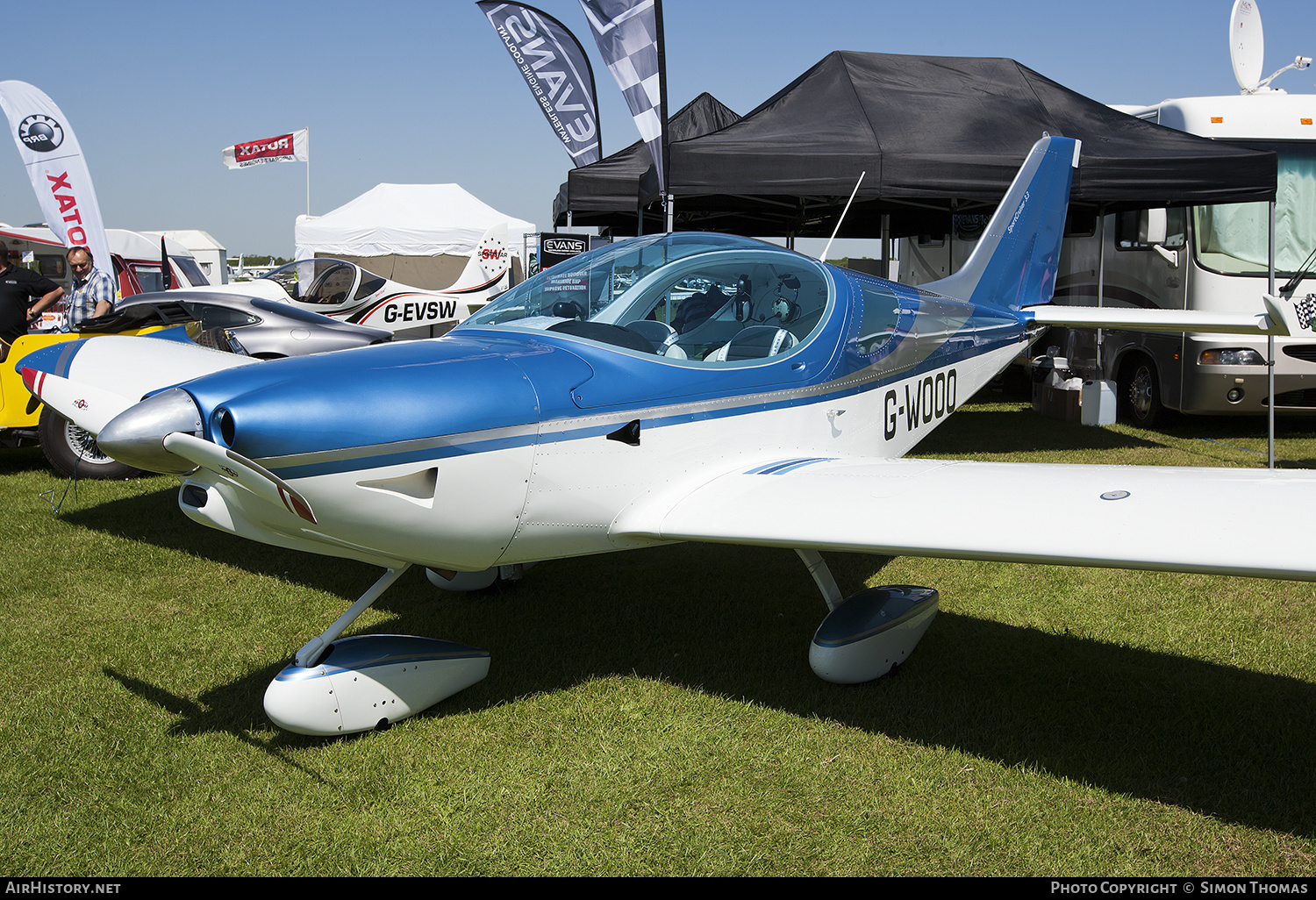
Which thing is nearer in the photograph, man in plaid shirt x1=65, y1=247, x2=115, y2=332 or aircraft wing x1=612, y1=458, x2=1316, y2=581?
aircraft wing x1=612, y1=458, x2=1316, y2=581

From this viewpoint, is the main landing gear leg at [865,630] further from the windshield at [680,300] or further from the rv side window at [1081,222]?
the rv side window at [1081,222]

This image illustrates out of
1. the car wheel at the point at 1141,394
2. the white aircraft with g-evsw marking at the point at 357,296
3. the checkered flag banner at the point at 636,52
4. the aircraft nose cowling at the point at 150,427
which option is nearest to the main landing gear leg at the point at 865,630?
the aircraft nose cowling at the point at 150,427

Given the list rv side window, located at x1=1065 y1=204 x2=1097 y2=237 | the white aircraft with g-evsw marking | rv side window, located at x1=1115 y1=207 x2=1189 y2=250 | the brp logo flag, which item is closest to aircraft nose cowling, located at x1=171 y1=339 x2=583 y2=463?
rv side window, located at x1=1115 y1=207 x2=1189 y2=250

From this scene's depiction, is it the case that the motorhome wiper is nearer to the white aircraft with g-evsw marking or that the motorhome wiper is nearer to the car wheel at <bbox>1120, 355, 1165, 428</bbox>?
the car wheel at <bbox>1120, 355, 1165, 428</bbox>

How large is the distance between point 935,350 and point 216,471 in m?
3.75

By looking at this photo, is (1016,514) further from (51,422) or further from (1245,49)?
(1245,49)

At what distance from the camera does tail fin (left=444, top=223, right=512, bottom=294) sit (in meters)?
13.9

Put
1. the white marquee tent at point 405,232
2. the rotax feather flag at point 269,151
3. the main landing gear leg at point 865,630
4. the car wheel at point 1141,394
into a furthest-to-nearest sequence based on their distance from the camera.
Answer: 1. the rotax feather flag at point 269,151
2. the white marquee tent at point 405,232
3. the car wheel at point 1141,394
4. the main landing gear leg at point 865,630

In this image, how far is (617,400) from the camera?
3074mm

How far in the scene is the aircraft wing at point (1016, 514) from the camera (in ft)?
7.75

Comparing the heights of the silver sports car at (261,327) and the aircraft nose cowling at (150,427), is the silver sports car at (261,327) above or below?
above

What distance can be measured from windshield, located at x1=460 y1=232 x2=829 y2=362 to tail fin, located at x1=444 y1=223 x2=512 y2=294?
33.4ft

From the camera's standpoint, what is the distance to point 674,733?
3086mm

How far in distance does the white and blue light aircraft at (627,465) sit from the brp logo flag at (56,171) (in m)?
8.32
